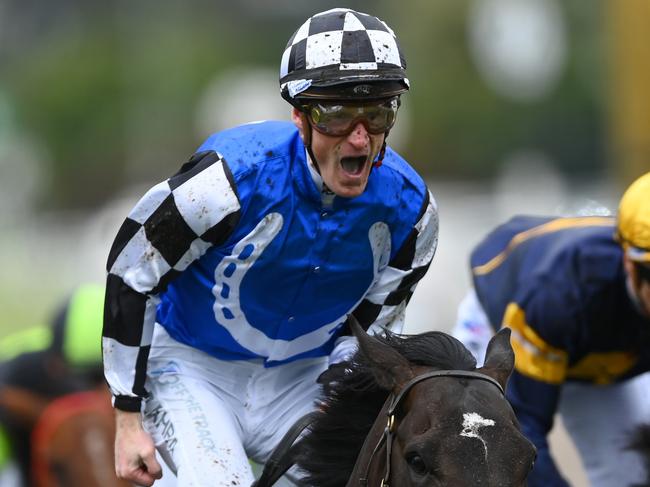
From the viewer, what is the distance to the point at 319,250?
→ 453cm

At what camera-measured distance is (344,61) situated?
A: 422 centimetres

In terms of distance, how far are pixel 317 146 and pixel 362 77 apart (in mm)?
290

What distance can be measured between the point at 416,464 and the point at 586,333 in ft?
7.95

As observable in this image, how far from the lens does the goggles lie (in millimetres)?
4262

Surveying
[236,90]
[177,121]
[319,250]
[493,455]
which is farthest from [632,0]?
[177,121]

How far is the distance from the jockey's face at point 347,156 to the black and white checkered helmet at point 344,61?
12 centimetres

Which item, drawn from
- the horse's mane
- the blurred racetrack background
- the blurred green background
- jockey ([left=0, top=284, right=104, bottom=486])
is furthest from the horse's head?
the blurred green background

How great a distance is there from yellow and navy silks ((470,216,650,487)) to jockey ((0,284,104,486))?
9.48ft

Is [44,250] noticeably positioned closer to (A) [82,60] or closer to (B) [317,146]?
(A) [82,60]

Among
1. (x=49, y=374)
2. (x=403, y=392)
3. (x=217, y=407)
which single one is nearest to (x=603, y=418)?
(x=217, y=407)

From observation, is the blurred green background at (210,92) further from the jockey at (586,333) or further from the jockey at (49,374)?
Answer: the jockey at (586,333)

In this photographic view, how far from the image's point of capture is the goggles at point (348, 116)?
4.26 m

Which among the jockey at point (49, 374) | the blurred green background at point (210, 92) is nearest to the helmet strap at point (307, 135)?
the jockey at point (49, 374)

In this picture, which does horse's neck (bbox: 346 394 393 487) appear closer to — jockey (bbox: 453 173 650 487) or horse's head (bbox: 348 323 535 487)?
horse's head (bbox: 348 323 535 487)
